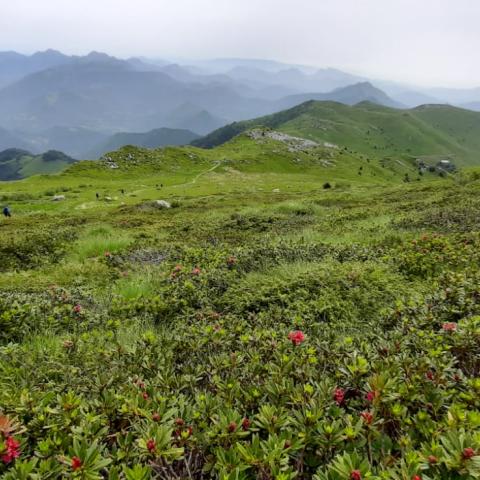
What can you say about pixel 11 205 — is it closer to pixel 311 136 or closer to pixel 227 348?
pixel 227 348

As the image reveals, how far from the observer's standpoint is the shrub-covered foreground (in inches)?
106

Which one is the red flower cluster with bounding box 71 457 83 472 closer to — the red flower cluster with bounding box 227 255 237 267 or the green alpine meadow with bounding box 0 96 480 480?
the green alpine meadow with bounding box 0 96 480 480

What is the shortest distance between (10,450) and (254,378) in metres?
1.96

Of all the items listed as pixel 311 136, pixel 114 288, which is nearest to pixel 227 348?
pixel 114 288

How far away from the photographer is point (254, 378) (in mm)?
3840

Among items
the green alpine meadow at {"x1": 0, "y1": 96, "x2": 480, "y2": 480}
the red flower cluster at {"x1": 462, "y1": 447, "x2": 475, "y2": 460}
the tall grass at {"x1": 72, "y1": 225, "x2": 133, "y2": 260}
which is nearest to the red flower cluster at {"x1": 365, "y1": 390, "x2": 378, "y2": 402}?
the green alpine meadow at {"x1": 0, "y1": 96, "x2": 480, "y2": 480}

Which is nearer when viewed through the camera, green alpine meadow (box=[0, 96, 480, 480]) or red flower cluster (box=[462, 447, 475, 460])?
red flower cluster (box=[462, 447, 475, 460])

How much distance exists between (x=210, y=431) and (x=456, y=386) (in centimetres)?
213

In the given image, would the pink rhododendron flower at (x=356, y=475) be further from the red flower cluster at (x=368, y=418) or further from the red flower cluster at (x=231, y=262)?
the red flower cluster at (x=231, y=262)

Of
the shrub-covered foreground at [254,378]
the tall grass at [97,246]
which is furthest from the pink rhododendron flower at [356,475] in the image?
the tall grass at [97,246]

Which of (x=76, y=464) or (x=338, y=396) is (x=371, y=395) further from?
(x=76, y=464)

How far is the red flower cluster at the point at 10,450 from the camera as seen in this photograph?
2676 millimetres

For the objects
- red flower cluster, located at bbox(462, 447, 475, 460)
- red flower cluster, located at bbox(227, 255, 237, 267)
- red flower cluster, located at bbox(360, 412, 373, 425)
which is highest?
red flower cluster, located at bbox(462, 447, 475, 460)

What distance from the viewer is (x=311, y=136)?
Result: 18112 cm
